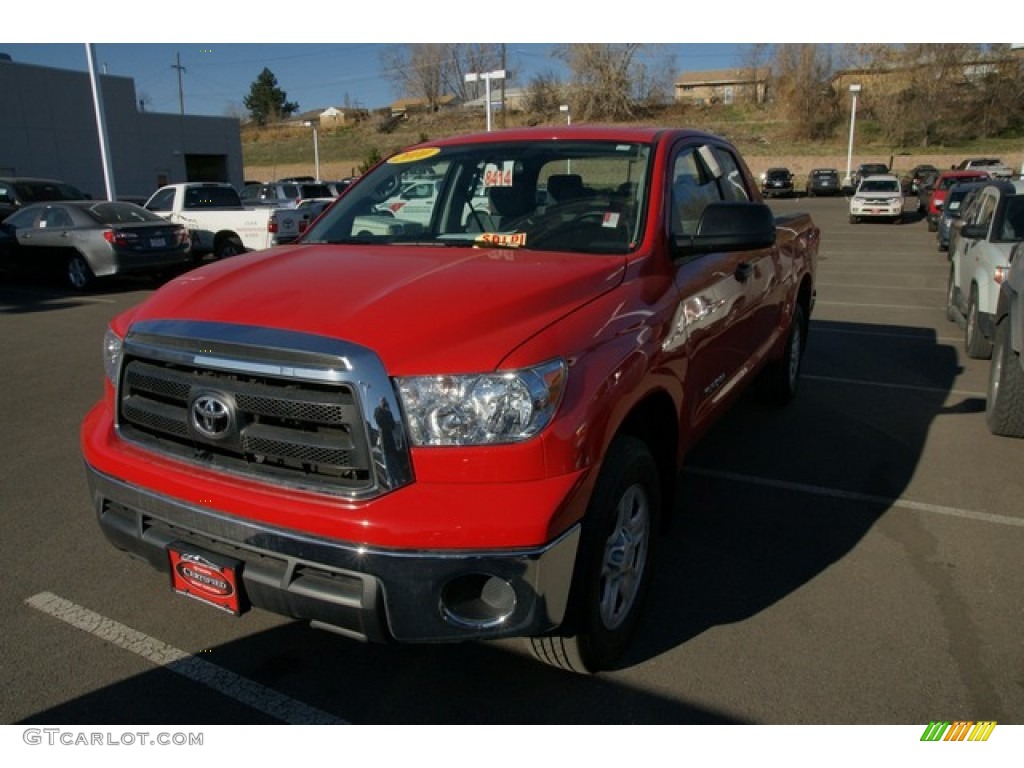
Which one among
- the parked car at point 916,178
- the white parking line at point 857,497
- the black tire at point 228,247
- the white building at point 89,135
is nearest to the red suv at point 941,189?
the parked car at point 916,178

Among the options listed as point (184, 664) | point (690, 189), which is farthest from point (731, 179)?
point (184, 664)

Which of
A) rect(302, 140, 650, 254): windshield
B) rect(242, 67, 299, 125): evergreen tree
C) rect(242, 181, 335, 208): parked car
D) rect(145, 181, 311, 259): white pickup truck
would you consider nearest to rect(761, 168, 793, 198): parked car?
rect(242, 181, 335, 208): parked car

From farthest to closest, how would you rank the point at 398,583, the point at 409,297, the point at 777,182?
the point at 777,182, the point at 409,297, the point at 398,583

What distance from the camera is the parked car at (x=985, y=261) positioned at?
719 centimetres

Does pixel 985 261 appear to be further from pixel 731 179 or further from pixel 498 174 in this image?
pixel 498 174

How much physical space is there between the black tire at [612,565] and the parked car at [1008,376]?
3.42 metres

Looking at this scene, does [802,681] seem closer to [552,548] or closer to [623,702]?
[623,702]

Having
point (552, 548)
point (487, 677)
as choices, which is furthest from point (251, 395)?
point (487, 677)

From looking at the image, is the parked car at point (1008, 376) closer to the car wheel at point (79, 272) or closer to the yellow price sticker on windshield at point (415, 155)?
the yellow price sticker on windshield at point (415, 155)

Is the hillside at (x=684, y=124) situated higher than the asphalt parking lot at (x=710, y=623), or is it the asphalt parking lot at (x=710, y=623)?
Result: the hillside at (x=684, y=124)

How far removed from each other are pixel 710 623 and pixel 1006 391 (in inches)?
137

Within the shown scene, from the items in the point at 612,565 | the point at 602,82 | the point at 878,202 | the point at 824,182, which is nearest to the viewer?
the point at 612,565

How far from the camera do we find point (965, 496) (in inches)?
180

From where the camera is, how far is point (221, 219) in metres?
15.5
